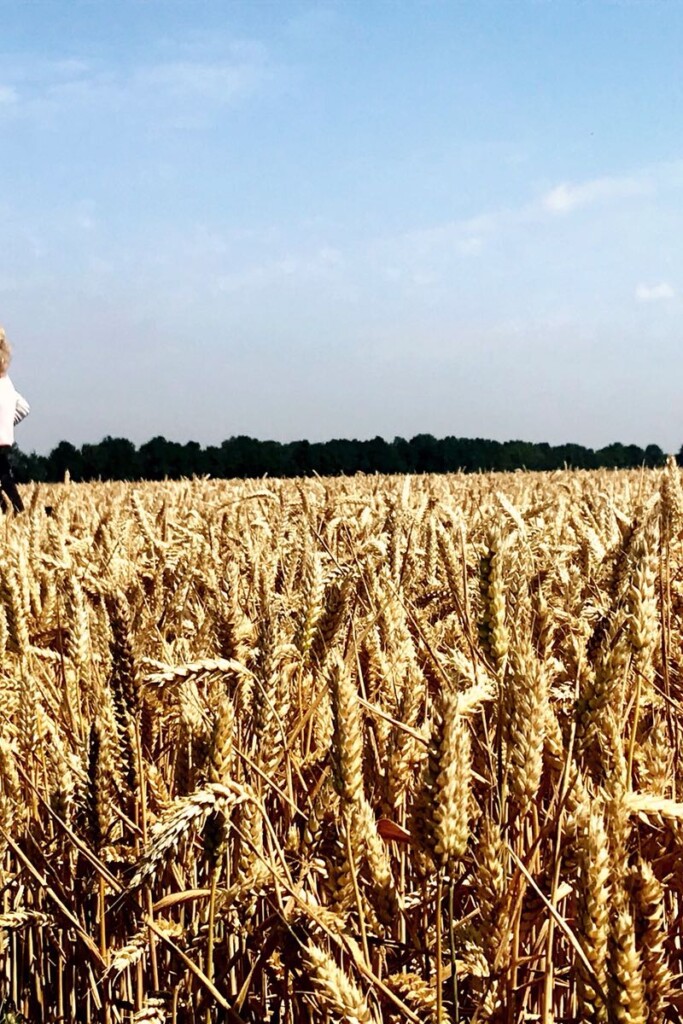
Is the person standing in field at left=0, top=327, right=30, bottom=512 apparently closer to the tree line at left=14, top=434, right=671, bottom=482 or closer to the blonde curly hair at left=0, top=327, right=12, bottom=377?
the blonde curly hair at left=0, top=327, right=12, bottom=377

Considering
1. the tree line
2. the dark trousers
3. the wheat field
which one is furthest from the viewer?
the tree line

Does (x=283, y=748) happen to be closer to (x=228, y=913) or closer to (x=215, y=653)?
(x=228, y=913)

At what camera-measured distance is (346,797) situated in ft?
3.68

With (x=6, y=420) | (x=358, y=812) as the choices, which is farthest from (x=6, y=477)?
(x=358, y=812)

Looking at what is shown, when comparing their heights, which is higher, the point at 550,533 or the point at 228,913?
the point at 550,533

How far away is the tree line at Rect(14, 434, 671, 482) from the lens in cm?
3688

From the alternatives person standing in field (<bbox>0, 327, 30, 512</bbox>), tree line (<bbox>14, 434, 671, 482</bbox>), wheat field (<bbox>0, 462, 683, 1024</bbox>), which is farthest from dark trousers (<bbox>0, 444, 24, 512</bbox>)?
tree line (<bbox>14, 434, 671, 482</bbox>)

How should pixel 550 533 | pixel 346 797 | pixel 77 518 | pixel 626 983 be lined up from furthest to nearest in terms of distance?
1. pixel 77 518
2. pixel 550 533
3. pixel 346 797
4. pixel 626 983

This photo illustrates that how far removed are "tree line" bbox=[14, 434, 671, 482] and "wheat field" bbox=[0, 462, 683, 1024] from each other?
103ft

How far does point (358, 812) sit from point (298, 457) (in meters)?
40.2

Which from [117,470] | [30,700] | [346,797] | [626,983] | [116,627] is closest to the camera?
[626,983]

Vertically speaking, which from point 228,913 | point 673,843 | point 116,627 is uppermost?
point 116,627

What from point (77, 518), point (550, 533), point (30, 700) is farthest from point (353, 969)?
point (77, 518)

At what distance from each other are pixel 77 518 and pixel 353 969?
16.5 ft
